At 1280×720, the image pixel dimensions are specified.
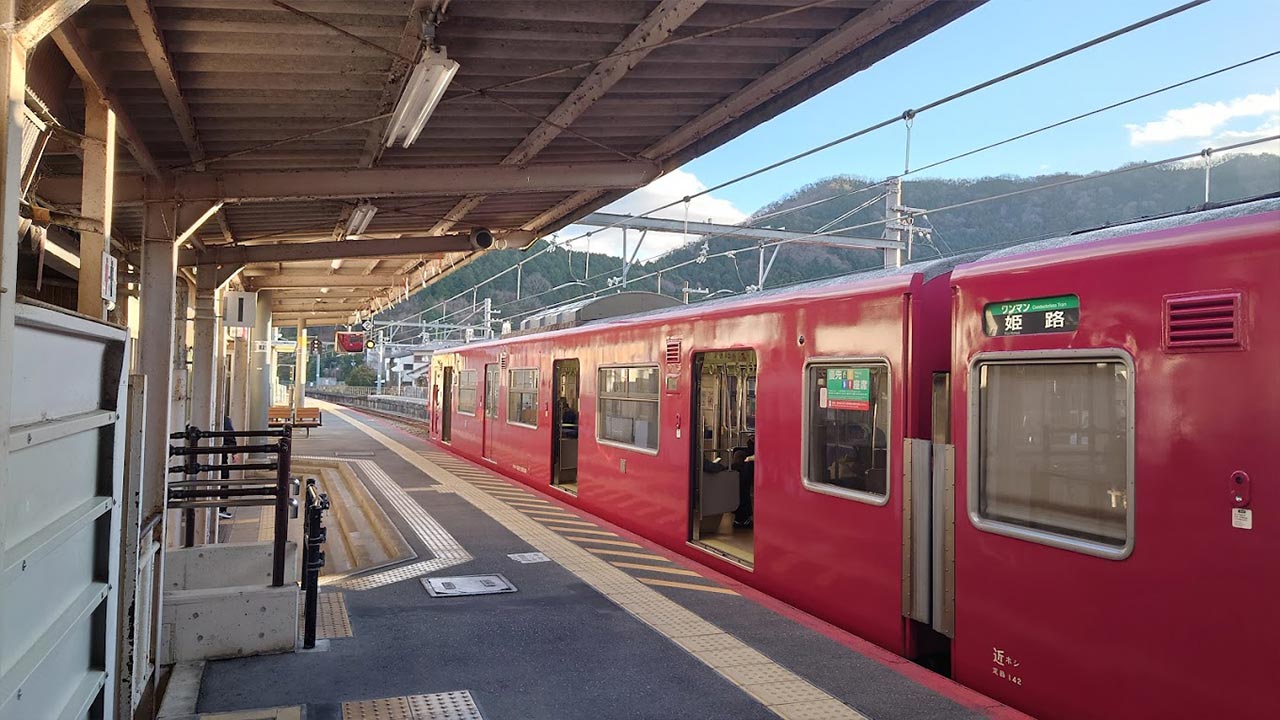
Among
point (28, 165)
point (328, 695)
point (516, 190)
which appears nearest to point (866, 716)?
point (328, 695)

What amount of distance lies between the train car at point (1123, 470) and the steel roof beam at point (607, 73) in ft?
6.67

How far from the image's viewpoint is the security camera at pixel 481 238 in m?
10.6

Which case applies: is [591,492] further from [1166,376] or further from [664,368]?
[1166,376]

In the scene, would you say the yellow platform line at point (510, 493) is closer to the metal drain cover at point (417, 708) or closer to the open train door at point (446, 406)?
the metal drain cover at point (417, 708)

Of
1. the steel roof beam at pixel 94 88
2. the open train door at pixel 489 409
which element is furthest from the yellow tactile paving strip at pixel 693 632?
the open train door at pixel 489 409

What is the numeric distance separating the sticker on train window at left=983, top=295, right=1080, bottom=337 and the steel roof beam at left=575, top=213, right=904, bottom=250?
29.0ft

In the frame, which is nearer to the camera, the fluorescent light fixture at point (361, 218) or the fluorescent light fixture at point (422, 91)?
the fluorescent light fixture at point (422, 91)

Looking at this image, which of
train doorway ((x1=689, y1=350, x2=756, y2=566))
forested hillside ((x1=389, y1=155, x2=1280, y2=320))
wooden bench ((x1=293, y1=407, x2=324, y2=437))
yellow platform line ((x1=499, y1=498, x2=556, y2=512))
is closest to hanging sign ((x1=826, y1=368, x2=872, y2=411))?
train doorway ((x1=689, y1=350, x2=756, y2=566))

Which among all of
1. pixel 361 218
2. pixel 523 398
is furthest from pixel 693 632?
pixel 523 398

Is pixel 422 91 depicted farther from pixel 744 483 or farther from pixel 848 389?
pixel 744 483

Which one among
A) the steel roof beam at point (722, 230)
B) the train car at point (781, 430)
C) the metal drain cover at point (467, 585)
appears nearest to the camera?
the train car at point (781, 430)

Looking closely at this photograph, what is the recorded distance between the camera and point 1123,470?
3855 millimetres

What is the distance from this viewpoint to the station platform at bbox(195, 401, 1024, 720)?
4.18 m

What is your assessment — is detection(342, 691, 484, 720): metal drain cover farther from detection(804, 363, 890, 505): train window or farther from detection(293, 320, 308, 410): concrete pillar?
detection(293, 320, 308, 410): concrete pillar
